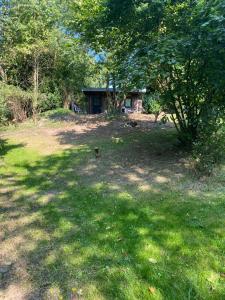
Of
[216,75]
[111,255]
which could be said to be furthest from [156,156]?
[111,255]

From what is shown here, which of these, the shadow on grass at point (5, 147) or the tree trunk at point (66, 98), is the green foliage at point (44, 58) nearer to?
the tree trunk at point (66, 98)

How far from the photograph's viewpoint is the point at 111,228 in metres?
4.34

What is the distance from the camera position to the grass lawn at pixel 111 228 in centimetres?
312

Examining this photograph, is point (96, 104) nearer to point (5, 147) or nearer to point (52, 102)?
point (52, 102)

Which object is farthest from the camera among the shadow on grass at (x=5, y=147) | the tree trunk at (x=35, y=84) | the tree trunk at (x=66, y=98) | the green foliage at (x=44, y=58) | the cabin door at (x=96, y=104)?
the cabin door at (x=96, y=104)

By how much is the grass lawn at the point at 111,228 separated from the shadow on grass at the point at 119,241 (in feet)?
0.04

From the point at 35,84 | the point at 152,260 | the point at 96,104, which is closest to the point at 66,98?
the point at 35,84

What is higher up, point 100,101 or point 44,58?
point 44,58

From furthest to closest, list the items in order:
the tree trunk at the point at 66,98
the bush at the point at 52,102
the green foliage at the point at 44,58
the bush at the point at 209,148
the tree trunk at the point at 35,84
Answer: the tree trunk at the point at 66,98, the bush at the point at 52,102, the green foliage at the point at 44,58, the tree trunk at the point at 35,84, the bush at the point at 209,148

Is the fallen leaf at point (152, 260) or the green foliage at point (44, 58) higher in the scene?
the green foliage at point (44, 58)

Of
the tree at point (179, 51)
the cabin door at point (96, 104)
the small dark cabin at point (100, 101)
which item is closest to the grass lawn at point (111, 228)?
the tree at point (179, 51)

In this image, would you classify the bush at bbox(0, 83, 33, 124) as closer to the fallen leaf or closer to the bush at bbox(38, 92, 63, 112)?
the bush at bbox(38, 92, 63, 112)

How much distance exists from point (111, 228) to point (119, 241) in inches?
16.2

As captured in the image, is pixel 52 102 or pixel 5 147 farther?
pixel 52 102
